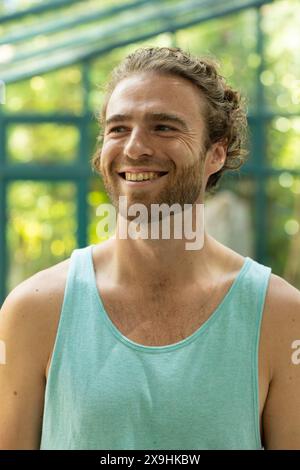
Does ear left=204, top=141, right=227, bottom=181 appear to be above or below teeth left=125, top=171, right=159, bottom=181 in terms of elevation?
above

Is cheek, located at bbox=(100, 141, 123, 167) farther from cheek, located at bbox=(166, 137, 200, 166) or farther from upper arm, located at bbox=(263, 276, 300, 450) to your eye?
upper arm, located at bbox=(263, 276, 300, 450)

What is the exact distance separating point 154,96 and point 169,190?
0.56ft

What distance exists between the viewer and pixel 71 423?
5.26ft

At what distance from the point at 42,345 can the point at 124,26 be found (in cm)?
494

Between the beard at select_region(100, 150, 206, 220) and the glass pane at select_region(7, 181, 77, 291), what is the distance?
200 inches

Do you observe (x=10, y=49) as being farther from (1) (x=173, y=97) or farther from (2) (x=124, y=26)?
(1) (x=173, y=97)

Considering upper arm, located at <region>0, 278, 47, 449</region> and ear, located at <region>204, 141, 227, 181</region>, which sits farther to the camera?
ear, located at <region>204, 141, 227, 181</region>

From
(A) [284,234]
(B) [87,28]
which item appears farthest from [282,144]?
(B) [87,28]

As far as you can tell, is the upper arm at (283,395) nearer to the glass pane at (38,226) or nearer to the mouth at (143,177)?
the mouth at (143,177)

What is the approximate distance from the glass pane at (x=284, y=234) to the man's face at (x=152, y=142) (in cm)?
589

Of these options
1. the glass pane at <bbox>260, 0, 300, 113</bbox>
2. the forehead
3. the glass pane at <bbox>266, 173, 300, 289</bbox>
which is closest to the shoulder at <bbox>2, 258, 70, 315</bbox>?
the forehead

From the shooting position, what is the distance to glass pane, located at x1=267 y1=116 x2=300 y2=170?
23.9 ft

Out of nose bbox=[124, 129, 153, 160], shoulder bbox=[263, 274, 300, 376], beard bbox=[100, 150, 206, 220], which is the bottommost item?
shoulder bbox=[263, 274, 300, 376]
